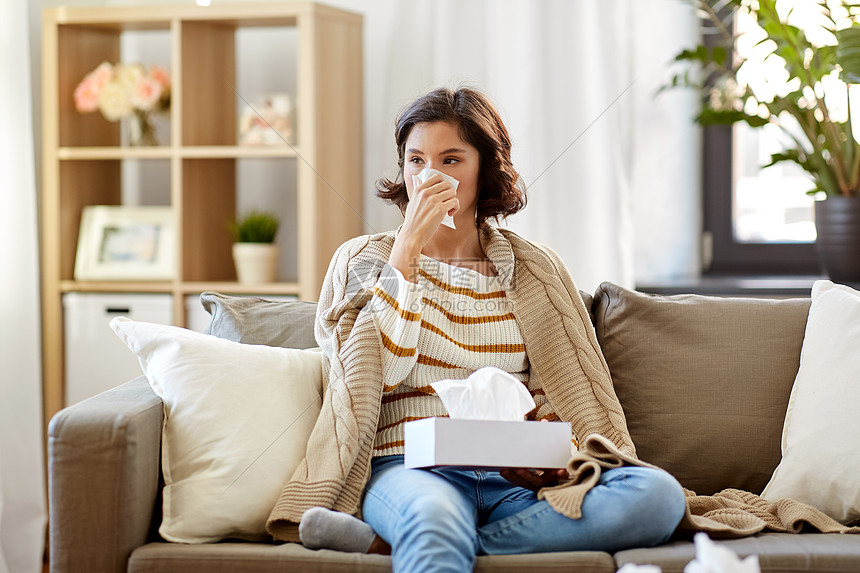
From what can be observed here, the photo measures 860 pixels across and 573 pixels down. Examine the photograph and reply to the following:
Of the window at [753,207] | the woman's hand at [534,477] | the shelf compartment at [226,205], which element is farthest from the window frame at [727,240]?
the woman's hand at [534,477]

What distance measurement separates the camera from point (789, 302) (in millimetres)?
1947

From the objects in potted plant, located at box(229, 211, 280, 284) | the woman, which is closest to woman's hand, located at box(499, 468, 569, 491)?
the woman

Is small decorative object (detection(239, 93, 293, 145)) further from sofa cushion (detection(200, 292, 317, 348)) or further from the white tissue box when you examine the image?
the white tissue box

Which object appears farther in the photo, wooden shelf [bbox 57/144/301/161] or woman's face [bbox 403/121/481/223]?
wooden shelf [bbox 57/144/301/161]

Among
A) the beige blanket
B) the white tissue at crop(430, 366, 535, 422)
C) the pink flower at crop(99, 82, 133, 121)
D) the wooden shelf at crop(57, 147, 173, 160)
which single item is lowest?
the beige blanket

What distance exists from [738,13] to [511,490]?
→ 2082 mm

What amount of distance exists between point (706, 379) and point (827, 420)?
9.7 inches

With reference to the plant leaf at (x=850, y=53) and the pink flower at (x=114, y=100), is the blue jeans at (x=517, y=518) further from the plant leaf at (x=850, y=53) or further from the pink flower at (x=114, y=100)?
the pink flower at (x=114, y=100)

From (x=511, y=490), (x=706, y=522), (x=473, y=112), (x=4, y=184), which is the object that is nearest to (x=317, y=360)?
(x=511, y=490)

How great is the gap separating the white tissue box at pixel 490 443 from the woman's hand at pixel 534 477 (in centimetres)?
8

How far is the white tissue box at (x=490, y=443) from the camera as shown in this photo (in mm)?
1413

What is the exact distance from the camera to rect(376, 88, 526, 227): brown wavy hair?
1812mm

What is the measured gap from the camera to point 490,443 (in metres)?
1.42

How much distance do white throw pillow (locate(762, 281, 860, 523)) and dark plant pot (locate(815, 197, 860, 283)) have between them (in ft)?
2.01
